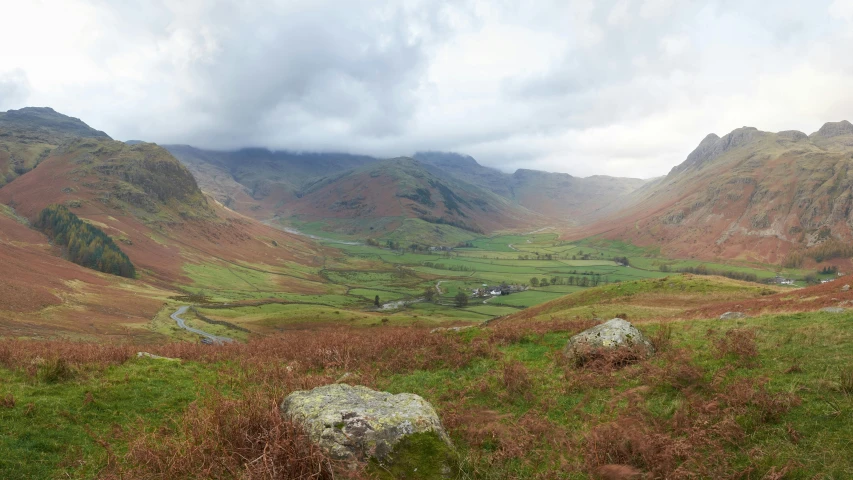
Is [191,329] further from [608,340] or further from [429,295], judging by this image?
[608,340]

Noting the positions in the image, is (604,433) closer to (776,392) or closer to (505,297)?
(776,392)

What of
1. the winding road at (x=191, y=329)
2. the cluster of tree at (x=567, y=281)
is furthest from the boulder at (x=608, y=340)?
the cluster of tree at (x=567, y=281)

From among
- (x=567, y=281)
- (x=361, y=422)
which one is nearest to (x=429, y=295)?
(x=567, y=281)

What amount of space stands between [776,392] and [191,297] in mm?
165405

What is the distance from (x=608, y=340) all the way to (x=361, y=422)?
44.4ft

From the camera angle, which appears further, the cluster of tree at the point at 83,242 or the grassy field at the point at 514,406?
the cluster of tree at the point at 83,242

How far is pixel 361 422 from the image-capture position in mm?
9883

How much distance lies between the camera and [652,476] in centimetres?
920

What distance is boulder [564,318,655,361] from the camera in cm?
1844

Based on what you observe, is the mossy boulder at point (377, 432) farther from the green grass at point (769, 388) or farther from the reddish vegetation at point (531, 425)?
the green grass at point (769, 388)

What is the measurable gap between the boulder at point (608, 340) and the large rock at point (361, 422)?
1047 centimetres

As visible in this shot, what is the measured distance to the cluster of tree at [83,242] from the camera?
152000 mm

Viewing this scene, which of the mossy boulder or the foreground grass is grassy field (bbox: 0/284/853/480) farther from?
the mossy boulder

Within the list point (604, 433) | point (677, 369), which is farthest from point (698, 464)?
point (677, 369)
